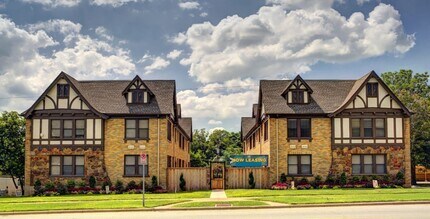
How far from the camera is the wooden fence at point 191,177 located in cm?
3922

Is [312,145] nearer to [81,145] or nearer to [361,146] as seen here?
[361,146]

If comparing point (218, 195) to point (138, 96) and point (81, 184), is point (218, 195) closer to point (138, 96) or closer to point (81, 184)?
point (138, 96)

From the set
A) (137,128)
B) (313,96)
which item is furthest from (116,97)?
(313,96)

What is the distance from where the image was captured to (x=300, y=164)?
40156 millimetres

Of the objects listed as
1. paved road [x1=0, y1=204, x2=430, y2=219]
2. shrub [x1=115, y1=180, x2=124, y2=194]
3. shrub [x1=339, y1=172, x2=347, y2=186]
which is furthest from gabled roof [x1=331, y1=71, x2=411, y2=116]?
shrub [x1=115, y1=180, x2=124, y2=194]

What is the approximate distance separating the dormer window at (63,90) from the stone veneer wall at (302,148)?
16.7 m

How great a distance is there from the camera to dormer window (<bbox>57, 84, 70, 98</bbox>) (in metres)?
39.8

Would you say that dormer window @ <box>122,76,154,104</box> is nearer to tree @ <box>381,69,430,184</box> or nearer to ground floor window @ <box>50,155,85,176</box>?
ground floor window @ <box>50,155,85,176</box>

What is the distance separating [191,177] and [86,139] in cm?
899

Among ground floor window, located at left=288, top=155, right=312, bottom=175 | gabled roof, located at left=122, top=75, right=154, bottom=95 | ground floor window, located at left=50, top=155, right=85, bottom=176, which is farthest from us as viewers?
gabled roof, located at left=122, top=75, right=154, bottom=95

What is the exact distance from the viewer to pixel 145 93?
134 feet

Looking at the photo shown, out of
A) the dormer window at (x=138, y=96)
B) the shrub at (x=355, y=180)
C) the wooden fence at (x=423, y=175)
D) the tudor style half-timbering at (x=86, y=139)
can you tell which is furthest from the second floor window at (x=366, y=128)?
the wooden fence at (x=423, y=175)

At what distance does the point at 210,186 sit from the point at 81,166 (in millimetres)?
10554

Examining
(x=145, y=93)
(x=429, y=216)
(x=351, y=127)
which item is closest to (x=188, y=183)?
(x=145, y=93)
